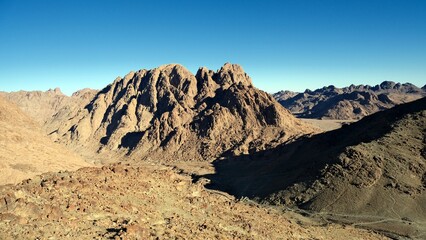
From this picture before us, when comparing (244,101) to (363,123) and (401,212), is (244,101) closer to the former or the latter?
(363,123)

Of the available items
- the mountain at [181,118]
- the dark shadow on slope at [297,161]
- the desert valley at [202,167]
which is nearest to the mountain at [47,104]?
the desert valley at [202,167]

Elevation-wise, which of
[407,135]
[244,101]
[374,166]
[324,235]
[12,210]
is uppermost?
[244,101]

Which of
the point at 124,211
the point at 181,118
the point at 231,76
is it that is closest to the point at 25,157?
the point at 124,211

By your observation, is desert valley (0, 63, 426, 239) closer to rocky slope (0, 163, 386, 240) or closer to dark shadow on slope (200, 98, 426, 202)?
rocky slope (0, 163, 386, 240)

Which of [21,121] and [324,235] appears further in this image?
[21,121]

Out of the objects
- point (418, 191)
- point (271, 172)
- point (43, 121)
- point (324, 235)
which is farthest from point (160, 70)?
point (324, 235)

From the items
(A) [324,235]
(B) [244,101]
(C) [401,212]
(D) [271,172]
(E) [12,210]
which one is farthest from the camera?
(B) [244,101]
